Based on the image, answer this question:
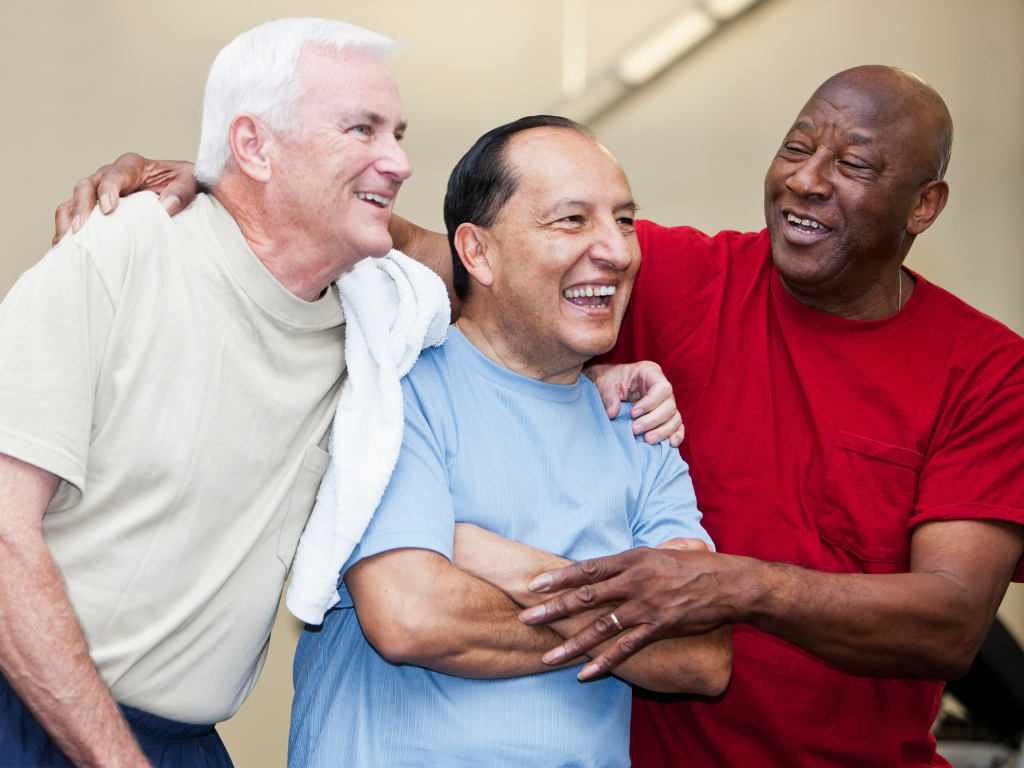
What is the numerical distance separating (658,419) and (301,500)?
0.62 meters

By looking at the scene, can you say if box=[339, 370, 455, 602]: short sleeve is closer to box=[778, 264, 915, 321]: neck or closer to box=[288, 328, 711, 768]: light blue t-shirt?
box=[288, 328, 711, 768]: light blue t-shirt

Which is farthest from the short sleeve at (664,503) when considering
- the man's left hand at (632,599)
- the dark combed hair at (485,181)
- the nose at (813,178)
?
the nose at (813,178)

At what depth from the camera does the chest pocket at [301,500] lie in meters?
1.29

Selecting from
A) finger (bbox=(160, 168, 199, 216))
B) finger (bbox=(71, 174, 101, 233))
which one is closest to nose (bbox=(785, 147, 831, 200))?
finger (bbox=(160, 168, 199, 216))

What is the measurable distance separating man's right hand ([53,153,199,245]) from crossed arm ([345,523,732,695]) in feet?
1.89

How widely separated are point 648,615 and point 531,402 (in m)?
0.39

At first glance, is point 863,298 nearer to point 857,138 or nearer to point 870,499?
point 857,138

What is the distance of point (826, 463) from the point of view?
165 cm

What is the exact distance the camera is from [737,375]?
68.3 inches

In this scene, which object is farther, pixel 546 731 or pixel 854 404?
pixel 854 404

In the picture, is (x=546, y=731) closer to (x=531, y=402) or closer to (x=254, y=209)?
(x=531, y=402)

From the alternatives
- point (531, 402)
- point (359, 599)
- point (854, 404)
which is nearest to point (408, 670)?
point (359, 599)

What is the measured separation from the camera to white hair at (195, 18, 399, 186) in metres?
1.24

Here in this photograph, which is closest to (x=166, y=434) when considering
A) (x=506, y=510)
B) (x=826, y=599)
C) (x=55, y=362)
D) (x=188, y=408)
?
(x=188, y=408)
